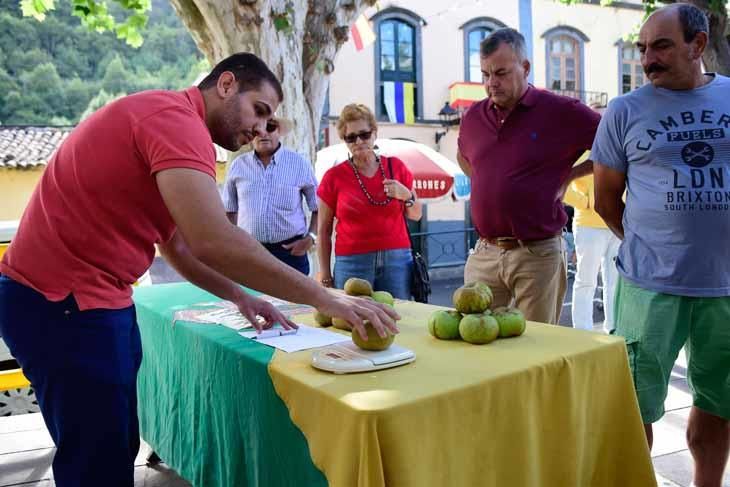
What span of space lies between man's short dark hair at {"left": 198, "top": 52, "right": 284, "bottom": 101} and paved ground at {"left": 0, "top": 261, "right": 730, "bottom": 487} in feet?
7.21

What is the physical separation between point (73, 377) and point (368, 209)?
7.77 ft

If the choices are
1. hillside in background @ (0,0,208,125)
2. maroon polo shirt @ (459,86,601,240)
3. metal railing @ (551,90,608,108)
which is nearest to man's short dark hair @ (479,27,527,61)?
maroon polo shirt @ (459,86,601,240)

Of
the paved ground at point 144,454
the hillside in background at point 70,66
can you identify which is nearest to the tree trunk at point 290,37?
the paved ground at point 144,454

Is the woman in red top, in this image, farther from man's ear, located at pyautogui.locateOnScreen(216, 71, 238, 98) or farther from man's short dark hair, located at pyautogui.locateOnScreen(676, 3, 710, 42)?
man's ear, located at pyautogui.locateOnScreen(216, 71, 238, 98)

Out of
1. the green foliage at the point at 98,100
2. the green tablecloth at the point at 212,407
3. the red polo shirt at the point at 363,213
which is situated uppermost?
the green foliage at the point at 98,100

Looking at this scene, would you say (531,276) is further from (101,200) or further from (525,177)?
(101,200)

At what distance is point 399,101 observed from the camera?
15.3 m

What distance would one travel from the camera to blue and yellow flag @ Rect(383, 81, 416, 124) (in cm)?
1518

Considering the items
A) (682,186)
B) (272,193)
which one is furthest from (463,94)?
(682,186)

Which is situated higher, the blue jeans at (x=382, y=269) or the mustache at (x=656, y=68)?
the mustache at (x=656, y=68)

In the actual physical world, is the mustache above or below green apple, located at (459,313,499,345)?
above

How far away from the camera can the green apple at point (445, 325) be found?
202 cm

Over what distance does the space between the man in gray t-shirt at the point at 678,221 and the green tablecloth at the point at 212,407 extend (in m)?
1.49

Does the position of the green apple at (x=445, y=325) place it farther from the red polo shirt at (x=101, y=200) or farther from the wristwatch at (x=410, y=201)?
the wristwatch at (x=410, y=201)
